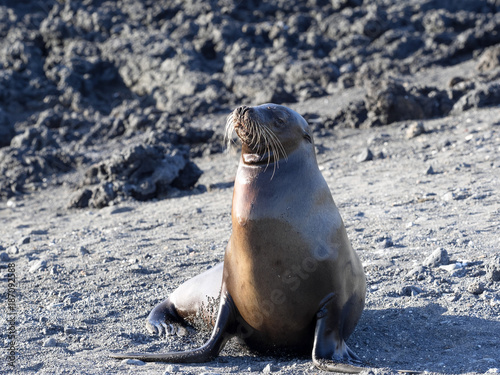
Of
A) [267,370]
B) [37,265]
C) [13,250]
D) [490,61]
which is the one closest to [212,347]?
[267,370]

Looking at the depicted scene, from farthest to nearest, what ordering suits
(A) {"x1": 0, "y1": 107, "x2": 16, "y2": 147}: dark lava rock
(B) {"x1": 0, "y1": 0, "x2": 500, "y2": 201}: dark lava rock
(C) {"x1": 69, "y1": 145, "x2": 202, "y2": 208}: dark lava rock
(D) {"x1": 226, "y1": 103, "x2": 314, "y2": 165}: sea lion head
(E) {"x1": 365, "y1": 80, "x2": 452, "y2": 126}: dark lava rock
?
(B) {"x1": 0, "y1": 0, "x2": 500, "y2": 201}: dark lava rock
(A) {"x1": 0, "y1": 107, "x2": 16, "y2": 147}: dark lava rock
(E) {"x1": 365, "y1": 80, "x2": 452, "y2": 126}: dark lava rock
(C) {"x1": 69, "y1": 145, "x2": 202, "y2": 208}: dark lava rock
(D) {"x1": 226, "y1": 103, "x2": 314, "y2": 165}: sea lion head

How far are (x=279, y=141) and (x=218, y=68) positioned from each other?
629 inches

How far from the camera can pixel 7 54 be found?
19.8 meters

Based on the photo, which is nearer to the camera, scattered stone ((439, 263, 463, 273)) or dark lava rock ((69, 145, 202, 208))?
scattered stone ((439, 263, 463, 273))

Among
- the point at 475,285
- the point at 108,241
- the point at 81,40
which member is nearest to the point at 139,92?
the point at 81,40

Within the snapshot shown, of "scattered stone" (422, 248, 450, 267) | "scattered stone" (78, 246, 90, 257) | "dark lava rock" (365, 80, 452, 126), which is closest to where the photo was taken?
"scattered stone" (422, 248, 450, 267)

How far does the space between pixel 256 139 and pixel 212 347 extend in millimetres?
1206

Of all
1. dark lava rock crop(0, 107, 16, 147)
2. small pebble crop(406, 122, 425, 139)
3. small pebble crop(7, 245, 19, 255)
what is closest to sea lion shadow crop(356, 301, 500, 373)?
small pebble crop(7, 245, 19, 255)

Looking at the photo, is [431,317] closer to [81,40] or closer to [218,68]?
[218,68]

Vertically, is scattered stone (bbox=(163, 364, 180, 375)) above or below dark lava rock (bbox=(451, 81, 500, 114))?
below

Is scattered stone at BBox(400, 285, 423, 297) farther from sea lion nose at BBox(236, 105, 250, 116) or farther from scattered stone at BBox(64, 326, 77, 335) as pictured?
scattered stone at BBox(64, 326, 77, 335)

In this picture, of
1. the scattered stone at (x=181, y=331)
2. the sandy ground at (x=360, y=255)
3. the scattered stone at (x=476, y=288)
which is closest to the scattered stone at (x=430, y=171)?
the sandy ground at (x=360, y=255)

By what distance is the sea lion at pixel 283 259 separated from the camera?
370 centimetres

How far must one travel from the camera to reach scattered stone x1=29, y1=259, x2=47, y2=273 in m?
6.13
